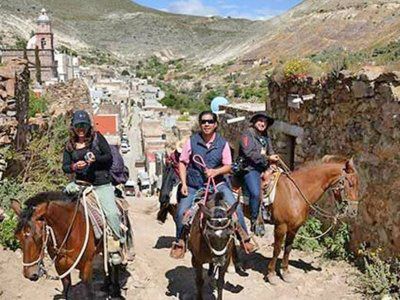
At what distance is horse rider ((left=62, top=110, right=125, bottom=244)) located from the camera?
588 centimetres

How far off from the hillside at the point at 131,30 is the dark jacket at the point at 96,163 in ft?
381

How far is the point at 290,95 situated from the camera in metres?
9.69

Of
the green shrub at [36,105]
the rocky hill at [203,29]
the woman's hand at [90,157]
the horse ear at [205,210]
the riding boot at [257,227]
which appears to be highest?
the rocky hill at [203,29]

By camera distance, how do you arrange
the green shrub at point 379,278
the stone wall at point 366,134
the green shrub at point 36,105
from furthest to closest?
the green shrub at point 36,105, the stone wall at point 366,134, the green shrub at point 379,278

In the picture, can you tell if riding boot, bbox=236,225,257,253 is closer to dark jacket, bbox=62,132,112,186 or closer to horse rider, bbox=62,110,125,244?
horse rider, bbox=62,110,125,244

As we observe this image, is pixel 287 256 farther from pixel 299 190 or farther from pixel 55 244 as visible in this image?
pixel 55 244

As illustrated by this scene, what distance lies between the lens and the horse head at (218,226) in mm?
5387

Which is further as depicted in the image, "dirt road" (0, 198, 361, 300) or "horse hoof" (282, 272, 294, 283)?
"horse hoof" (282, 272, 294, 283)

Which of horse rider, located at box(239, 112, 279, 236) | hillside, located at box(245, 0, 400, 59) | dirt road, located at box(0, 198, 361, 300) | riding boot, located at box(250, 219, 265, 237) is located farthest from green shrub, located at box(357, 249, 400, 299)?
hillside, located at box(245, 0, 400, 59)

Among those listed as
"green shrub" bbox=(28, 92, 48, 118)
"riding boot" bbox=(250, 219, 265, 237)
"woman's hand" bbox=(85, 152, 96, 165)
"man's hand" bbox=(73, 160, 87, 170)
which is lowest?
"riding boot" bbox=(250, 219, 265, 237)

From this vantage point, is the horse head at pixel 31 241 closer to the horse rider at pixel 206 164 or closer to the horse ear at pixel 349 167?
the horse rider at pixel 206 164

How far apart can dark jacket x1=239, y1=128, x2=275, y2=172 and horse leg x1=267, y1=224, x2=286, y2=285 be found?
2.70 ft

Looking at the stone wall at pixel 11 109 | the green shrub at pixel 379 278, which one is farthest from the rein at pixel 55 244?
the stone wall at pixel 11 109

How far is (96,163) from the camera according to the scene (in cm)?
615
